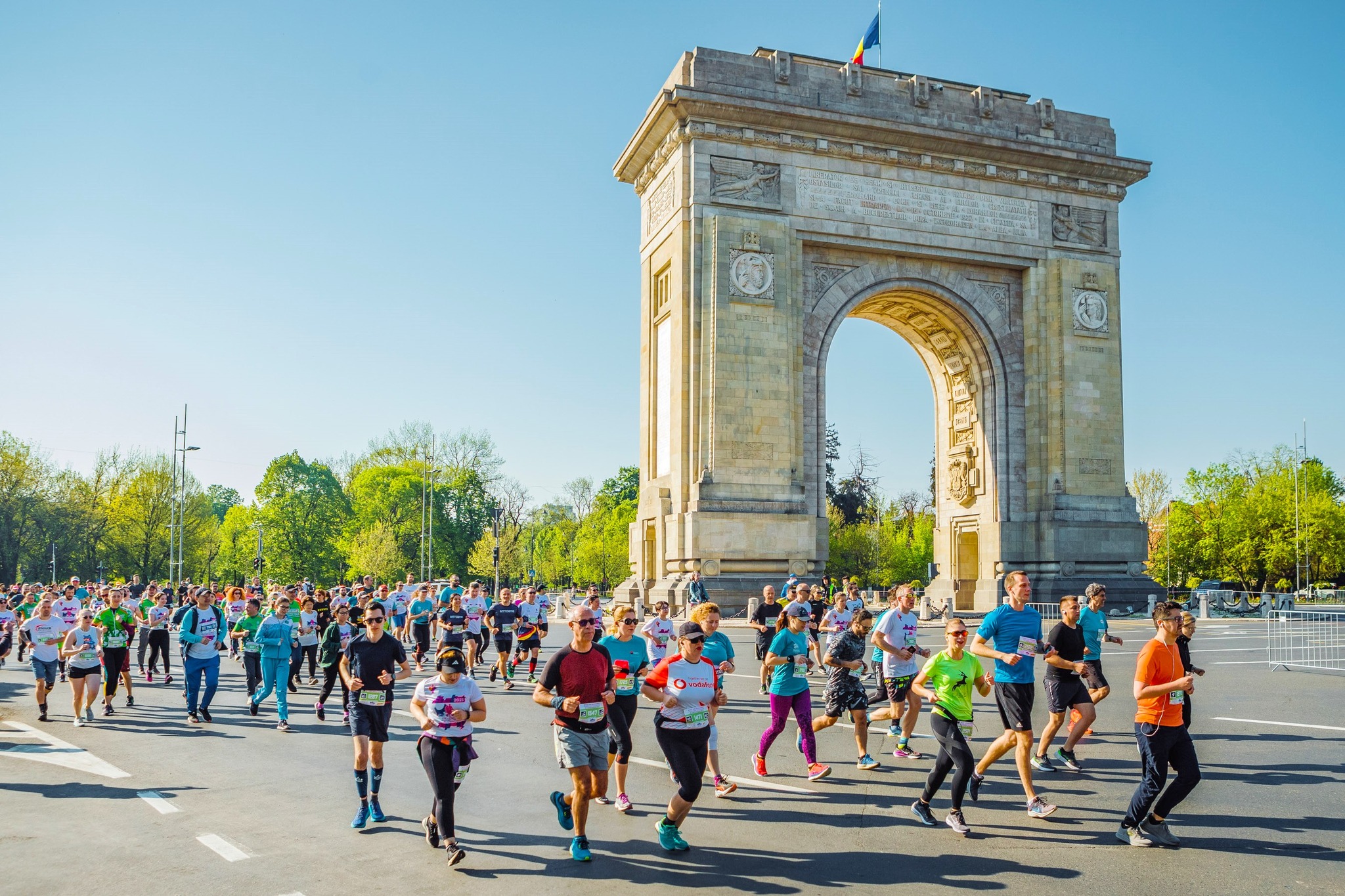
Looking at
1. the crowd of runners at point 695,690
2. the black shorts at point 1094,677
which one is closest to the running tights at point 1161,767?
the crowd of runners at point 695,690

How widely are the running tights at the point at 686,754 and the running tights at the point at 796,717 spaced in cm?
234

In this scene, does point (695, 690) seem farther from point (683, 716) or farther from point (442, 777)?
point (442, 777)

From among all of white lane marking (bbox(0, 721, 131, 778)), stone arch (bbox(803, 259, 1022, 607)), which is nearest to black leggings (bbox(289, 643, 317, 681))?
white lane marking (bbox(0, 721, 131, 778))

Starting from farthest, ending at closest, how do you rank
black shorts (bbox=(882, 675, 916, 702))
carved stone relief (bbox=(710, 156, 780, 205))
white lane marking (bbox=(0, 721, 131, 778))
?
1. carved stone relief (bbox=(710, 156, 780, 205))
2. black shorts (bbox=(882, 675, 916, 702))
3. white lane marking (bbox=(0, 721, 131, 778))

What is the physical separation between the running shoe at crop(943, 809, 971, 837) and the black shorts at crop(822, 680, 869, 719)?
2.66 m

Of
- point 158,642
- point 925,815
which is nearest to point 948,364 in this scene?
point 158,642

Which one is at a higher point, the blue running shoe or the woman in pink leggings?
the woman in pink leggings

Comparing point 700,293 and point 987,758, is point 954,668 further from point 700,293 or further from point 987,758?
point 700,293

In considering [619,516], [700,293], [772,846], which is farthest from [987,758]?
[619,516]

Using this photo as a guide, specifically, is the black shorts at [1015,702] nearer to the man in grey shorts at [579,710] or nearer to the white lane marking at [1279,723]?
the man in grey shorts at [579,710]

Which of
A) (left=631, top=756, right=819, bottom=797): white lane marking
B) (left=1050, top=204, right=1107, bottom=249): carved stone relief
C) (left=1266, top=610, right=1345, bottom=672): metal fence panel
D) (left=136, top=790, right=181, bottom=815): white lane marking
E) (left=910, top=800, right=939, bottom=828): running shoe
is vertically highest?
(left=1050, top=204, right=1107, bottom=249): carved stone relief

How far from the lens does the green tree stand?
7500 cm

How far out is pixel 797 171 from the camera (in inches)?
1356

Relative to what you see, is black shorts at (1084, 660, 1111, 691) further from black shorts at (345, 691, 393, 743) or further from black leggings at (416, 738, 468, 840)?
black shorts at (345, 691, 393, 743)
